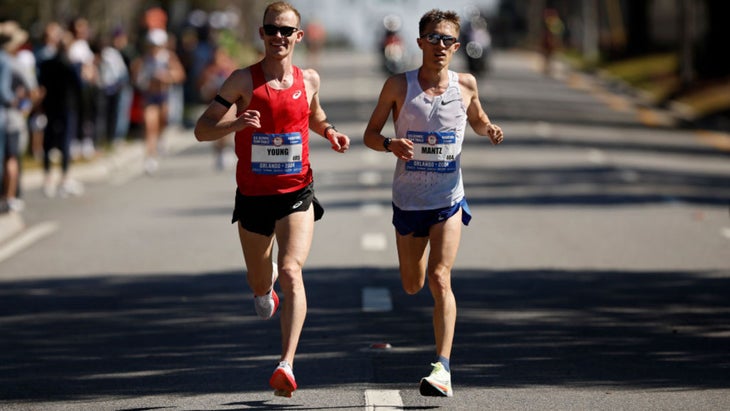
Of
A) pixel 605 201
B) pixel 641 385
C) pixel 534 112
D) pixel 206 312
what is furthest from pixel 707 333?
pixel 534 112

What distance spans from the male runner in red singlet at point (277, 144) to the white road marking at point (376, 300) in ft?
9.24

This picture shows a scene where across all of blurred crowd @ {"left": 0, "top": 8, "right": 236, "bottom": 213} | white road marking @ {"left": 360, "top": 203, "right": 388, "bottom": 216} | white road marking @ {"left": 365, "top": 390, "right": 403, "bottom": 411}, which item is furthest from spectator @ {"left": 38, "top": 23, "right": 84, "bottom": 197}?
white road marking @ {"left": 365, "top": 390, "right": 403, "bottom": 411}

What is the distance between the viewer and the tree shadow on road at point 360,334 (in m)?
8.58

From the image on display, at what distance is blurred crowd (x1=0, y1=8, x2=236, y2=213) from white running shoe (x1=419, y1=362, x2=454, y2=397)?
9897 mm

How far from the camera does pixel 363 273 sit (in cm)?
1298

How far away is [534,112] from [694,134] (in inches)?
234

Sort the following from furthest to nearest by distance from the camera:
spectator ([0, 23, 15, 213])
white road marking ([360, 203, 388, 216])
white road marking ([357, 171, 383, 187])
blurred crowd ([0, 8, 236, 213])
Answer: white road marking ([357, 171, 383, 187]) → white road marking ([360, 203, 388, 216]) → blurred crowd ([0, 8, 236, 213]) → spectator ([0, 23, 15, 213])

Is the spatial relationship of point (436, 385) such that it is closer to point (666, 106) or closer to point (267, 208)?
point (267, 208)

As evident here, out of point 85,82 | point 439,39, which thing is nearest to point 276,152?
point 439,39

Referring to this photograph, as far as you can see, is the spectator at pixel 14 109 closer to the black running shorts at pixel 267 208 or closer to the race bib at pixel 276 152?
the black running shorts at pixel 267 208

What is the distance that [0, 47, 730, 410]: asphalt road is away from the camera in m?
8.30

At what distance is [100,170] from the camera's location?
942 inches

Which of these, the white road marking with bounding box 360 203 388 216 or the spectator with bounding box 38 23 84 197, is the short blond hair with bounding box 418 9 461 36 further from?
A: the spectator with bounding box 38 23 84 197

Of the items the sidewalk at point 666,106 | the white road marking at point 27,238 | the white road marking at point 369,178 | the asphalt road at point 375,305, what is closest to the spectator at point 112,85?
the asphalt road at point 375,305
